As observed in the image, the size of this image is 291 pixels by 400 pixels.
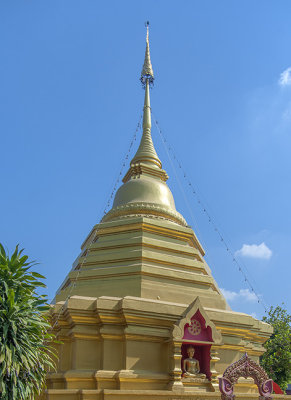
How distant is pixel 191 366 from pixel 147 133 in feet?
42.4

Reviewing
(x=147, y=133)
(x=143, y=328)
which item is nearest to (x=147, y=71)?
(x=147, y=133)

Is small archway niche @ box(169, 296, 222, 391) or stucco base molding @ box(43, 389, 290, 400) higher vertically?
small archway niche @ box(169, 296, 222, 391)

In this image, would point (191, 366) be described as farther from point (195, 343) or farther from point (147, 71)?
point (147, 71)

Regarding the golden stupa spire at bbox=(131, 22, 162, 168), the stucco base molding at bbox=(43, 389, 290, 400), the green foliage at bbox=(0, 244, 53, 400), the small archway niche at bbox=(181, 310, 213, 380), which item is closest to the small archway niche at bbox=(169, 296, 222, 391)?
the small archway niche at bbox=(181, 310, 213, 380)

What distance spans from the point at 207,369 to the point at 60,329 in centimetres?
435

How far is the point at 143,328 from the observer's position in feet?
37.9

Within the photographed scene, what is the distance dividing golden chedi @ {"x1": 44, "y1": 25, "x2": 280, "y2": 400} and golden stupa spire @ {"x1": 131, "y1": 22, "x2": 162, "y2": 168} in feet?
19.4

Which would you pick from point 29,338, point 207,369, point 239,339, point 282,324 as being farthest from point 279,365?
point 29,338

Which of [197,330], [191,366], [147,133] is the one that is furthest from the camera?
[147,133]

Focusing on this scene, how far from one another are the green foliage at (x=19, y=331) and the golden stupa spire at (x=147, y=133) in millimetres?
12073

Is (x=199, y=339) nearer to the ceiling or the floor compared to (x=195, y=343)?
nearer to the ceiling

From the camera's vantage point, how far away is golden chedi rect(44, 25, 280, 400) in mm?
10883

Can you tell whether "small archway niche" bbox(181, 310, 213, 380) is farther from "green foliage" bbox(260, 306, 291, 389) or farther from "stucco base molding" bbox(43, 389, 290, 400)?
"green foliage" bbox(260, 306, 291, 389)

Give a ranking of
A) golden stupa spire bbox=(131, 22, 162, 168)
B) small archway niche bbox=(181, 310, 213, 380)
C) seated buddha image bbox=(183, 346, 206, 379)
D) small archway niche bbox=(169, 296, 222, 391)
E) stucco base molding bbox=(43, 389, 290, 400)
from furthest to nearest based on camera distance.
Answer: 1. golden stupa spire bbox=(131, 22, 162, 168)
2. small archway niche bbox=(181, 310, 213, 380)
3. seated buddha image bbox=(183, 346, 206, 379)
4. small archway niche bbox=(169, 296, 222, 391)
5. stucco base molding bbox=(43, 389, 290, 400)
